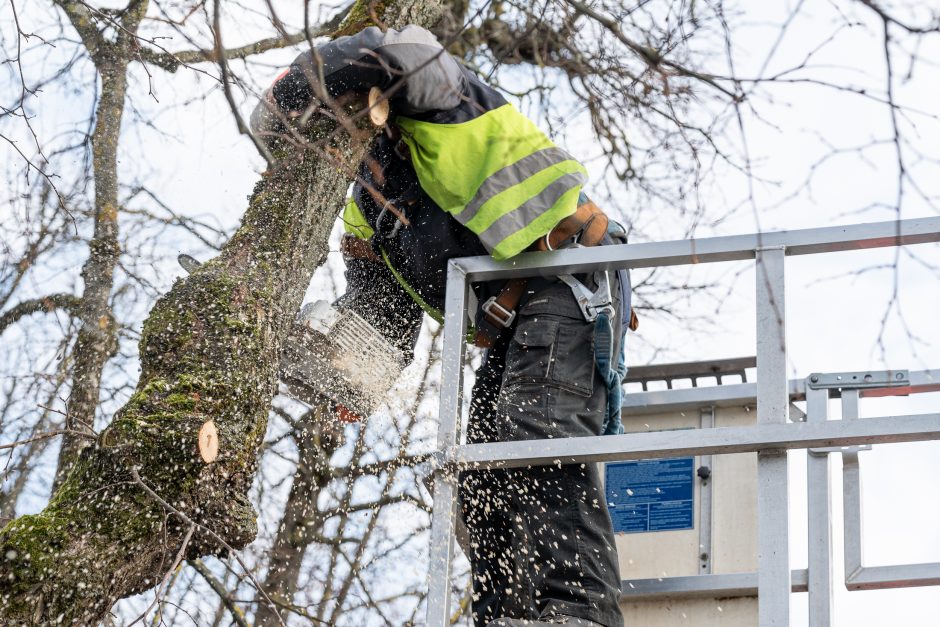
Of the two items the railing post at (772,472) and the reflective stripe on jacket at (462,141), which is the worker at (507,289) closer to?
the reflective stripe on jacket at (462,141)

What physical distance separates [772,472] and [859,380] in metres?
0.83

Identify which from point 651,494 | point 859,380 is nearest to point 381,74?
point 859,380

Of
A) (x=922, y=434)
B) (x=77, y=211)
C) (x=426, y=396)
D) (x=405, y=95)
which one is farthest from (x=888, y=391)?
(x=426, y=396)

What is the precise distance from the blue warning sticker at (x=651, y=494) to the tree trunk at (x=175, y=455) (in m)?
1.64

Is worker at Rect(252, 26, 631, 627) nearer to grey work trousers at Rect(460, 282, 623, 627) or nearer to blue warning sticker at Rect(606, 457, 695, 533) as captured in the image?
grey work trousers at Rect(460, 282, 623, 627)

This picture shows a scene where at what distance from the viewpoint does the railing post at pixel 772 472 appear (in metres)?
3.04

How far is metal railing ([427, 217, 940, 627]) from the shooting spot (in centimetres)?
311

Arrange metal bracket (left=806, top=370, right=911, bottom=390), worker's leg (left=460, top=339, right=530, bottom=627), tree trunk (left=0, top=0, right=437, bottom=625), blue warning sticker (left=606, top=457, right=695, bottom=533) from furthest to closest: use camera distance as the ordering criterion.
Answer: blue warning sticker (left=606, top=457, right=695, bottom=533), metal bracket (left=806, top=370, right=911, bottom=390), worker's leg (left=460, top=339, right=530, bottom=627), tree trunk (left=0, top=0, right=437, bottom=625)

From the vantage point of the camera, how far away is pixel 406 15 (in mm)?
4355

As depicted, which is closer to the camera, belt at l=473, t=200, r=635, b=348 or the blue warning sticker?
belt at l=473, t=200, r=635, b=348

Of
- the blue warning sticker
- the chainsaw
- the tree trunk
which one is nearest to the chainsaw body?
the chainsaw

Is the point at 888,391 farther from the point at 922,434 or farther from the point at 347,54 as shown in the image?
the point at 347,54

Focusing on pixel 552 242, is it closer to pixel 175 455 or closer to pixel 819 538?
pixel 819 538

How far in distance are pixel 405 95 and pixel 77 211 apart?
2.52m
